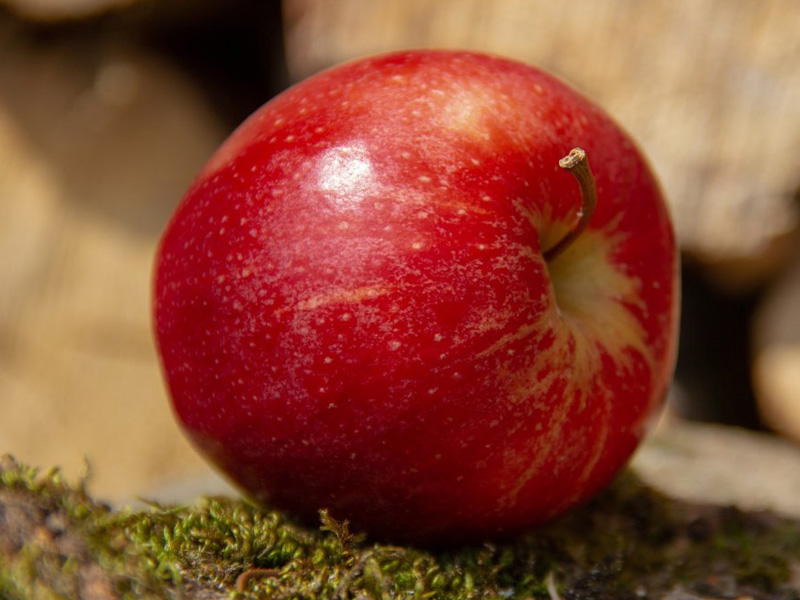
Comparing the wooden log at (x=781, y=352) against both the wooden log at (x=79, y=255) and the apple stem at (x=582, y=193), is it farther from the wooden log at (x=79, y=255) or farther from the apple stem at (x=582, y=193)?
the wooden log at (x=79, y=255)

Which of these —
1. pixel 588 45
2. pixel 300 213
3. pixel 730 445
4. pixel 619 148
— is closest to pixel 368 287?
pixel 300 213

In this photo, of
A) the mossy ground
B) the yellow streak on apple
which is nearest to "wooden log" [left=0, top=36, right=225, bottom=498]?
the mossy ground

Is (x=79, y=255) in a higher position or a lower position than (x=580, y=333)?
higher

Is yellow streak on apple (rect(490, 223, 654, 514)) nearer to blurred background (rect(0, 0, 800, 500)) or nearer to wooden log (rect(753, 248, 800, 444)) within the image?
blurred background (rect(0, 0, 800, 500))

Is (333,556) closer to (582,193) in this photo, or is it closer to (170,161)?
(582,193)

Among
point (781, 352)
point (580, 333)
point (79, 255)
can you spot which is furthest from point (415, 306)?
point (79, 255)

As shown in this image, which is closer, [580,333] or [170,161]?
[580,333]
